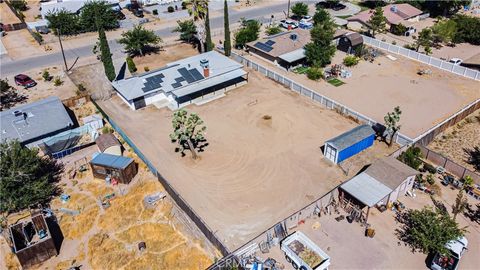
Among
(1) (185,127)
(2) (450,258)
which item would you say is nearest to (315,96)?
(1) (185,127)

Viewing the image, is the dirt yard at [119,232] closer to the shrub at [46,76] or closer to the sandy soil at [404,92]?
the shrub at [46,76]

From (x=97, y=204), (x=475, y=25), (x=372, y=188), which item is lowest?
(x=97, y=204)

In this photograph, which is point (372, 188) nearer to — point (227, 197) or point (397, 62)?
point (227, 197)

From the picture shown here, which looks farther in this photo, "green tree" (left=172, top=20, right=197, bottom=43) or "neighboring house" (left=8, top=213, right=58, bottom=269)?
"green tree" (left=172, top=20, right=197, bottom=43)

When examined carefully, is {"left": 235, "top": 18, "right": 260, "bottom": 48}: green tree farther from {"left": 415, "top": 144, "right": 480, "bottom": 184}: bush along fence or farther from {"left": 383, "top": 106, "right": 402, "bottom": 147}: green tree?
{"left": 415, "top": 144, "right": 480, "bottom": 184}: bush along fence

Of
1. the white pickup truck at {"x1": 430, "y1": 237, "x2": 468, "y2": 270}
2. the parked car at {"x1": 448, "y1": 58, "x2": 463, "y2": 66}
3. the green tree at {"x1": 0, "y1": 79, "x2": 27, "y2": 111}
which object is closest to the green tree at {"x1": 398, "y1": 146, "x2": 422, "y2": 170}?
the white pickup truck at {"x1": 430, "y1": 237, "x2": 468, "y2": 270}

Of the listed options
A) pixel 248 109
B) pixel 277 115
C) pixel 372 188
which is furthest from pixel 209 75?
pixel 372 188

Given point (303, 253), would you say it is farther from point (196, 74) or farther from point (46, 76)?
point (46, 76)
